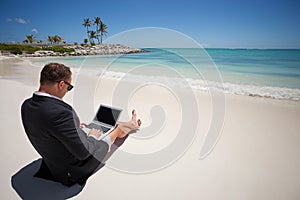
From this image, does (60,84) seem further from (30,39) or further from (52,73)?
(30,39)

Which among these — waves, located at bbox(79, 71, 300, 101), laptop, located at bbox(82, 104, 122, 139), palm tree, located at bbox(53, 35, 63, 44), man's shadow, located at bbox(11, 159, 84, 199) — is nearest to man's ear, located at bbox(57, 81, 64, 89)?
man's shadow, located at bbox(11, 159, 84, 199)

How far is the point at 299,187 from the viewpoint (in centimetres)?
196

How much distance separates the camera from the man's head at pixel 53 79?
1.49 metres

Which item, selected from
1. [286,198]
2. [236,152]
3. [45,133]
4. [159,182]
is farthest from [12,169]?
[286,198]

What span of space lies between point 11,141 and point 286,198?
3707mm

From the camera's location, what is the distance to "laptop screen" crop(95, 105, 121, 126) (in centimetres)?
278

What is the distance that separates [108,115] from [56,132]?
145 centimetres

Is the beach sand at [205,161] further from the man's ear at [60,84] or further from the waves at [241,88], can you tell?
the waves at [241,88]

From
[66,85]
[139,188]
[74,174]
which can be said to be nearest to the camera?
[66,85]

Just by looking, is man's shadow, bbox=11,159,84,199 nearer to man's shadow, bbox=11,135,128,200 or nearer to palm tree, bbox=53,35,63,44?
man's shadow, bbox=11,135,128,200

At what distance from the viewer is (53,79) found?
150 centimetres

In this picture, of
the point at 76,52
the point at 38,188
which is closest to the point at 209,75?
the point at 38,188

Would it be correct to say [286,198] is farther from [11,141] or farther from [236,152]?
[11,141]

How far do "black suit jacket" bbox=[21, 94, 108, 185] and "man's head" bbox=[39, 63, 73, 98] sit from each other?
0.39 ft
